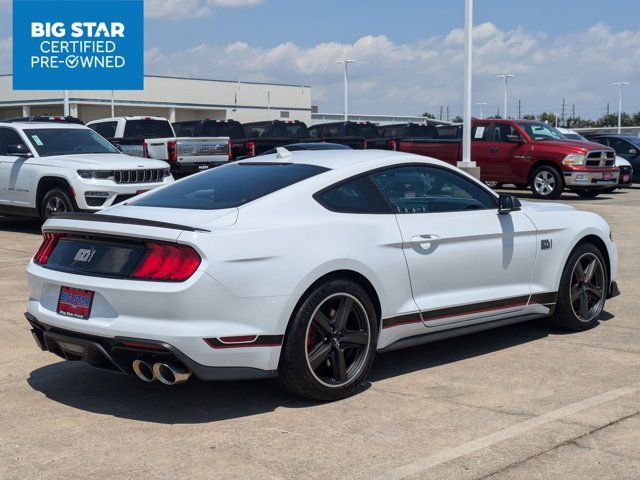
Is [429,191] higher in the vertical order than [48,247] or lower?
higher

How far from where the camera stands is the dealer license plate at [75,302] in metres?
5.33

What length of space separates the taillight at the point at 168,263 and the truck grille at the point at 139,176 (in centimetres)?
936

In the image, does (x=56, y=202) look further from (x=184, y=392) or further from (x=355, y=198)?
(x=355, y=198)

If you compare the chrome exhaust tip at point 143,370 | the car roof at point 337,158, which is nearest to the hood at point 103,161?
the car roof at point 337,158

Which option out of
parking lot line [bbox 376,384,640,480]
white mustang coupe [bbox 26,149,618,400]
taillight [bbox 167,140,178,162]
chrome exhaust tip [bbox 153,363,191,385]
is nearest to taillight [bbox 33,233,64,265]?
white mustang coupe [bbox 26,149,618,400]

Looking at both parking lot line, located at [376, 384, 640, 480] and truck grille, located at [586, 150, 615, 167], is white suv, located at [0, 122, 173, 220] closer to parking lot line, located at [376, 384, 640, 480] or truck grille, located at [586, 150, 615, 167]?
parking lot line, located at [376, 384, 640, 480]

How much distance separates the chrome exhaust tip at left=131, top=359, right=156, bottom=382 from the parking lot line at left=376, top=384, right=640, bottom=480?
4.91ft

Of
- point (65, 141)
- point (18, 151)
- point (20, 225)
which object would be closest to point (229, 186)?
point (18, 151)

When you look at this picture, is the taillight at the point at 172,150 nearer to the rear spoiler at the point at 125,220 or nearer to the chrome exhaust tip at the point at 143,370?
the rear spoiler at the point at 125,220

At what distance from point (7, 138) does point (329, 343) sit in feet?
38.0

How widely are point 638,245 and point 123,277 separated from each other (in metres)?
9.74

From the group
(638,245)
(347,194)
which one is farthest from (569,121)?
(347,194)

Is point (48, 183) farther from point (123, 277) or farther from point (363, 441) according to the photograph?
point (363, 441)

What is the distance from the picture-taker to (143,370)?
521 cm
